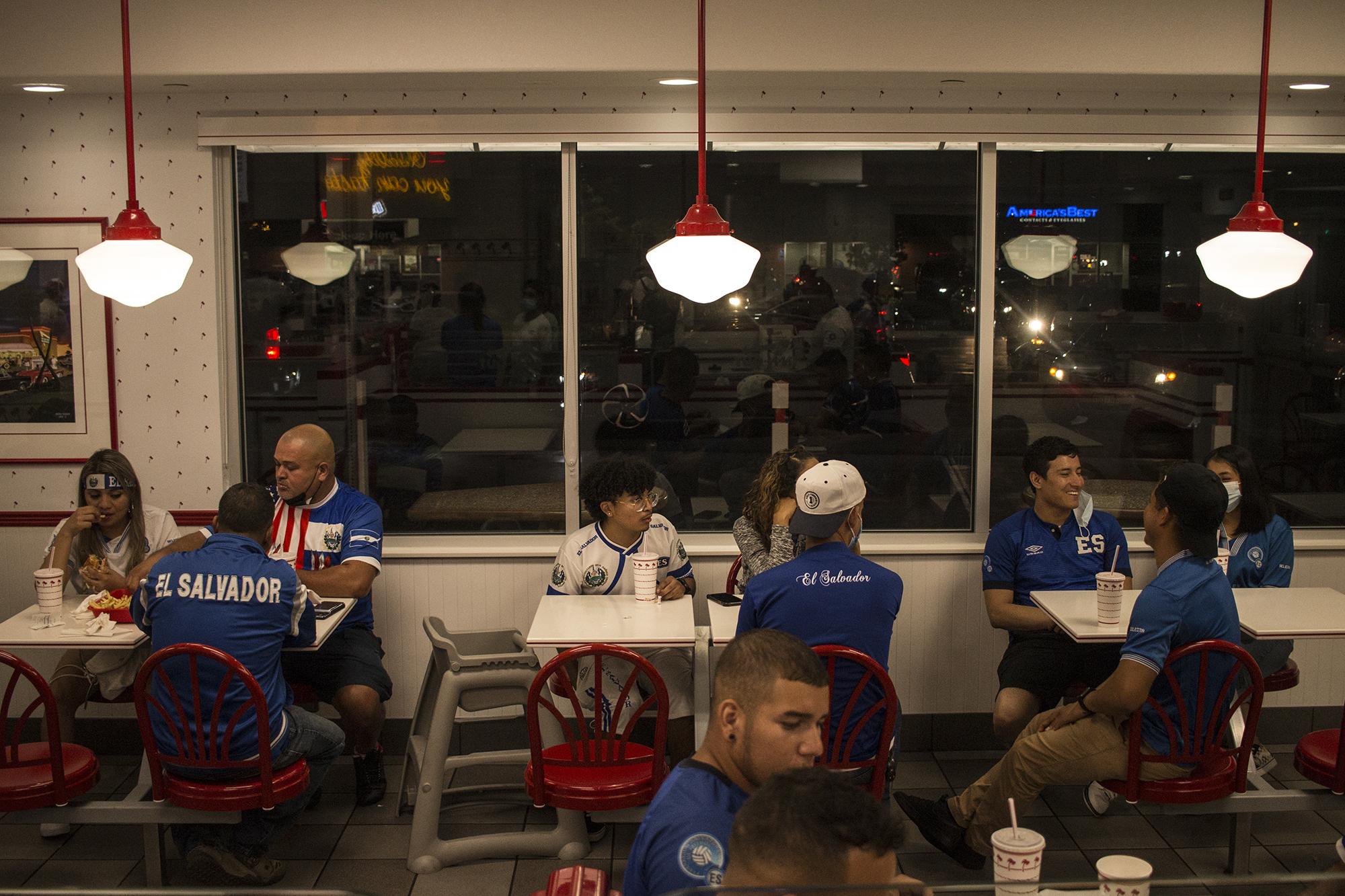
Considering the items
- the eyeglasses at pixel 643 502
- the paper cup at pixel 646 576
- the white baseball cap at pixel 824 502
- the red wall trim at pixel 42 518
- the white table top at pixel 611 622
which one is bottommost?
the white table top at pixel 611 622

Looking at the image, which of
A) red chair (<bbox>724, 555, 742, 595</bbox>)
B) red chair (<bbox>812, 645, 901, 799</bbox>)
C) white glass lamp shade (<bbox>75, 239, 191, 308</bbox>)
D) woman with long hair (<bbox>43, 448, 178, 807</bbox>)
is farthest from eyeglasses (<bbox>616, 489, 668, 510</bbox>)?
woman with long hair (<bbox>43, 448, 178, 807</bbox>)

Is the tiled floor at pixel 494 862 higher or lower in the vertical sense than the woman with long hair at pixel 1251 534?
lower

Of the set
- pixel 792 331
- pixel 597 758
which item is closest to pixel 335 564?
pixel 597 758

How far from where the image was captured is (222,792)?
346 centimetres

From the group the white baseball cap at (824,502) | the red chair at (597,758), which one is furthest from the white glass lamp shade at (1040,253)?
the red chair at (597,758)

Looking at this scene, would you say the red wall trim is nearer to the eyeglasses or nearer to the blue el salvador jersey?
the blue el salvador jersey

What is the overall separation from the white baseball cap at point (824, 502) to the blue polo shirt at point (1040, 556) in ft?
4.19

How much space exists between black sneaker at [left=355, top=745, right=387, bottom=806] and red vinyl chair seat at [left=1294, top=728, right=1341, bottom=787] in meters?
3.12

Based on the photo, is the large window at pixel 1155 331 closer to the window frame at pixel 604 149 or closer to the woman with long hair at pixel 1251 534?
the window frame at pixel 604 149

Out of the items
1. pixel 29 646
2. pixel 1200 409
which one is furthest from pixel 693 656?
pixel 1200 409

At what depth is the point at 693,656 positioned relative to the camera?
13.1 feet

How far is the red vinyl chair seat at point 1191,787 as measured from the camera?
3.49 m

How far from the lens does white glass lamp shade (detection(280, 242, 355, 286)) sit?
16.4ft

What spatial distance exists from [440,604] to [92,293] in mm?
1882
